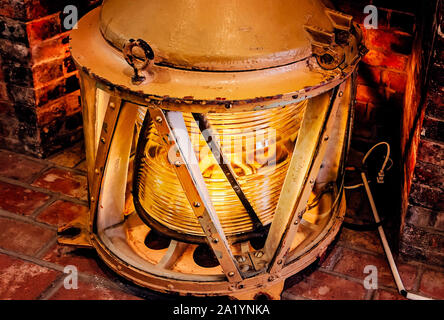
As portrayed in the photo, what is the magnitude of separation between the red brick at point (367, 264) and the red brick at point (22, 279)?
1.08 metres

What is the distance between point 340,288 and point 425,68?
854 millimetres

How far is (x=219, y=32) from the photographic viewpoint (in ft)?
4.98

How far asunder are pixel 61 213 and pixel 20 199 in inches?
8.4

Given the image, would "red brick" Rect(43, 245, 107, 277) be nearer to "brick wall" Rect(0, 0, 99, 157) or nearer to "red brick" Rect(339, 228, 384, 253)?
"brick wall" Rect(0, 0, 99, 157)

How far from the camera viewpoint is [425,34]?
2.02 metres

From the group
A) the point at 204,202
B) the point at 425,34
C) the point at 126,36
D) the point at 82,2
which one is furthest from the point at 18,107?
the point at 425,34

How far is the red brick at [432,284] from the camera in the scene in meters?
1.92

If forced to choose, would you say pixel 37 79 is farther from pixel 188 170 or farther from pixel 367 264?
pixel 367 264

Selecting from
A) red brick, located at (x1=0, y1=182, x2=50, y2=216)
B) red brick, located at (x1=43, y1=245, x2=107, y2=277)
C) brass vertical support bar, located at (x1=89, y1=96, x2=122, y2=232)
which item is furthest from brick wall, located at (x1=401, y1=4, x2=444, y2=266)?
red brick, located at (x1=0, y1=182, x2=50, y2=216)

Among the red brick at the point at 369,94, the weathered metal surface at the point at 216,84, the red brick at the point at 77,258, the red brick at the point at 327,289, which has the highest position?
the weathered metal surface at the point at 216,84

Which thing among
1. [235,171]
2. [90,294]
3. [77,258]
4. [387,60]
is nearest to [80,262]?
[77,258]

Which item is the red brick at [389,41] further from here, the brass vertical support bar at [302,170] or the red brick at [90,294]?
the red brick at [90,294]

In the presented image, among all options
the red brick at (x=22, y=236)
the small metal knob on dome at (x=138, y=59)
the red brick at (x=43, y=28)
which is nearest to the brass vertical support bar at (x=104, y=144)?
the small metal knob on dome at (x=138, y=59)

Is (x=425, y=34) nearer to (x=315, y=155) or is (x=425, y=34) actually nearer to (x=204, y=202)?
(x=315, y=155)
